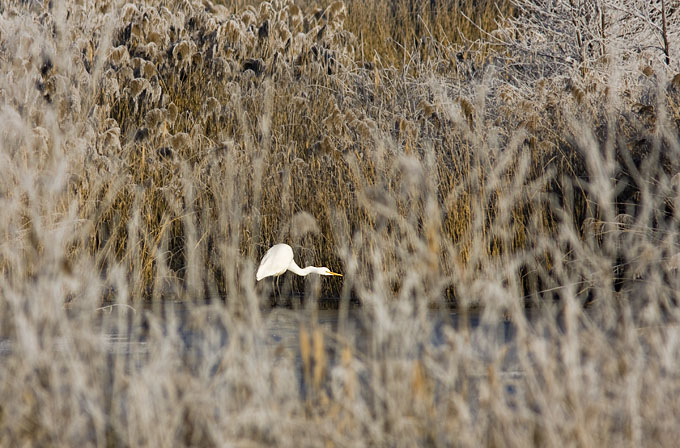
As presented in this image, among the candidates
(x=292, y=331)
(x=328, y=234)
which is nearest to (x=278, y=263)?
(x=292, y=331)

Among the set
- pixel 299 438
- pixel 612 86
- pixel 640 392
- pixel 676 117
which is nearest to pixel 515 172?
pixel 612 86

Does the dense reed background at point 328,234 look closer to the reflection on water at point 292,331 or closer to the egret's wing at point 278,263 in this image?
the reflection on water at point 292,331

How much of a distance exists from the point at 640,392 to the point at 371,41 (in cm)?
832

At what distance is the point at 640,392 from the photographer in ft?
8.20

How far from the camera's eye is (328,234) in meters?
5.42

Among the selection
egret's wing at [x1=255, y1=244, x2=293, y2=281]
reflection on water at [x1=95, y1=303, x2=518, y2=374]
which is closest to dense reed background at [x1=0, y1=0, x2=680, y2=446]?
reflection on water at [x1=95, y1=303, x2=518, y2=374]

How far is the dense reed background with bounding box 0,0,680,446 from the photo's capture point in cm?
243

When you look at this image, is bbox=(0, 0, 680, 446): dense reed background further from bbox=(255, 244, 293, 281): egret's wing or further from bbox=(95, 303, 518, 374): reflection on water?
bbox=(255, 244, 293, 281): egret's wing

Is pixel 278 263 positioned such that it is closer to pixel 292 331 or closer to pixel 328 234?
pixel 292 331

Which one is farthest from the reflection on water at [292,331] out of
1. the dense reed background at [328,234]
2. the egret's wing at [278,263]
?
the egret's wing at [278,263]

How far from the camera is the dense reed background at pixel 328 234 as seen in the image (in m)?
2.43

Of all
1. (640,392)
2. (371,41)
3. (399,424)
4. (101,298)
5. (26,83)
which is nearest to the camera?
(399,424)

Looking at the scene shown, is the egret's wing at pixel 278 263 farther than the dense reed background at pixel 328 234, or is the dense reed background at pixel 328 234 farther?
the egret's wing at pixel 278 263

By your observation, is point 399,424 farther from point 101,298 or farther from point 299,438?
point 101,298
